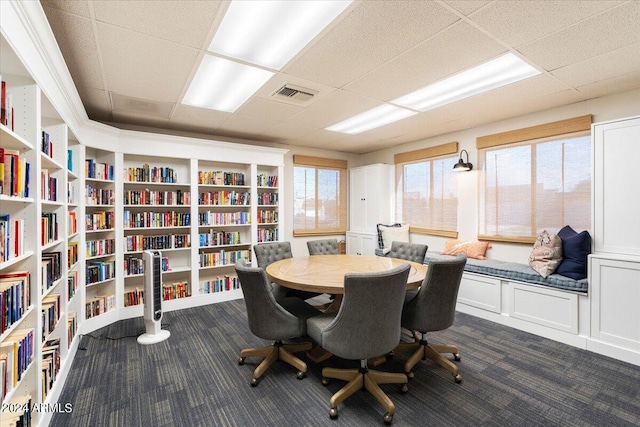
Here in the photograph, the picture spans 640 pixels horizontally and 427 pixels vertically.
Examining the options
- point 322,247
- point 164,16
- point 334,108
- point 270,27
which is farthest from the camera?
point 322,247

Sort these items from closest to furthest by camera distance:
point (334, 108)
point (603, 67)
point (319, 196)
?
point (603, 67), point (334, 108), point (319, 196)

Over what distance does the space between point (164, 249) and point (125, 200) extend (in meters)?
0.79

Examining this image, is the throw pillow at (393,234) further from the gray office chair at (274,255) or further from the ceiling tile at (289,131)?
the ceiling tile at (289,131)

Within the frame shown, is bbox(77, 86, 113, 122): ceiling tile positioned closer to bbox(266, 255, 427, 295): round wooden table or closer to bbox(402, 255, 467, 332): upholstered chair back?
bbox(266, 255, 427, 295): round wooden table

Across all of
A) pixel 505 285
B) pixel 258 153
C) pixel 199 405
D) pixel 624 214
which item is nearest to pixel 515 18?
pixel 624 214

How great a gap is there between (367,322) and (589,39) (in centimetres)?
254

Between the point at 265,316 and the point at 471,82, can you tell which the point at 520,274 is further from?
the point at 265,316

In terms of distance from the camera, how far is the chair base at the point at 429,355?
2.39 metres

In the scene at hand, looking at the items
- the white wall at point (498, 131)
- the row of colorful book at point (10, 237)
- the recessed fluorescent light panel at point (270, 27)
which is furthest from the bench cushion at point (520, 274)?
the row of colorful book at point (10, 237)

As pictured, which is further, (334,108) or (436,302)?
(334,108)

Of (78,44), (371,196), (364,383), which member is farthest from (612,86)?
(78,44)

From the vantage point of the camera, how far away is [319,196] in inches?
233

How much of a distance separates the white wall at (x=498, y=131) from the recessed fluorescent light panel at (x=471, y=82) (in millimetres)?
1252

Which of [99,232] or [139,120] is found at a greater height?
[139,120]
